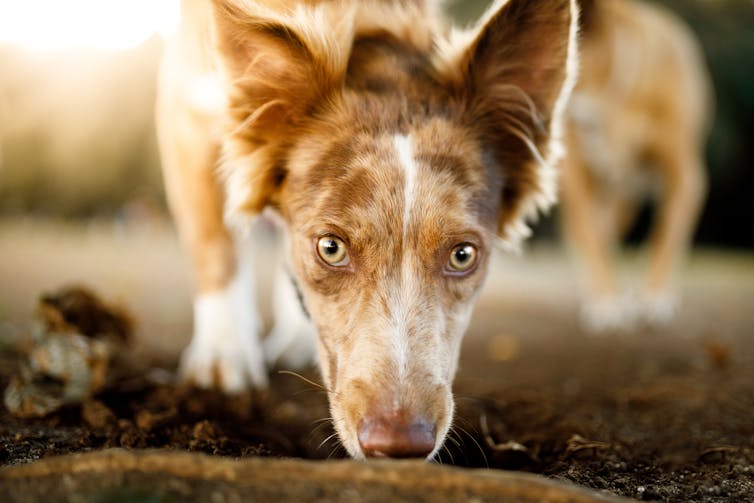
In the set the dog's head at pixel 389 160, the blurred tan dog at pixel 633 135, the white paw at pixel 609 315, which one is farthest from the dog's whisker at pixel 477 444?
the blurred tan dog at pixel 633 135

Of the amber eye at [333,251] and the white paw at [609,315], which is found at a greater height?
the amber eye at [333,251]

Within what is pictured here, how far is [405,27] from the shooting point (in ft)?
9.70

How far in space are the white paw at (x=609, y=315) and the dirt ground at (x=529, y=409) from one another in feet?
0.89

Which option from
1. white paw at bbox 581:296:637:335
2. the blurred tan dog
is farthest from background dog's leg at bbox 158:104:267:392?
the blurred tan dog

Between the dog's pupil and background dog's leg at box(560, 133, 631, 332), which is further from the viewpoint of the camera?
background dog's leg at box(560, 133, 631, 332)

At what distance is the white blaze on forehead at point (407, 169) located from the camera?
90.4 inches

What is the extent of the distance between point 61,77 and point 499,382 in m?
8.64

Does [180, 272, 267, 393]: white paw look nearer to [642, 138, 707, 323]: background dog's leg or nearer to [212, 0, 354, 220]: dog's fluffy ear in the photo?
[212, 0, 354, 220]: dog's fluffy ear

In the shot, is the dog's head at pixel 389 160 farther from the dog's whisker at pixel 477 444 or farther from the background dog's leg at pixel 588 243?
the background dog's leg at pixel 588 243

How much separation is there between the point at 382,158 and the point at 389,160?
26mm

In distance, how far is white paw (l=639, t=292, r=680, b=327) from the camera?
588 cm

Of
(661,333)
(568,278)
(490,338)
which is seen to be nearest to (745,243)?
(568,278)

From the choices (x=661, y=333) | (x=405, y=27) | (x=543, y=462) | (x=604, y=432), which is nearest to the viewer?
(x=543, y=462)

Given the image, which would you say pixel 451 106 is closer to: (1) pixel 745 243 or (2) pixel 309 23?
(2) pixel 309 23
